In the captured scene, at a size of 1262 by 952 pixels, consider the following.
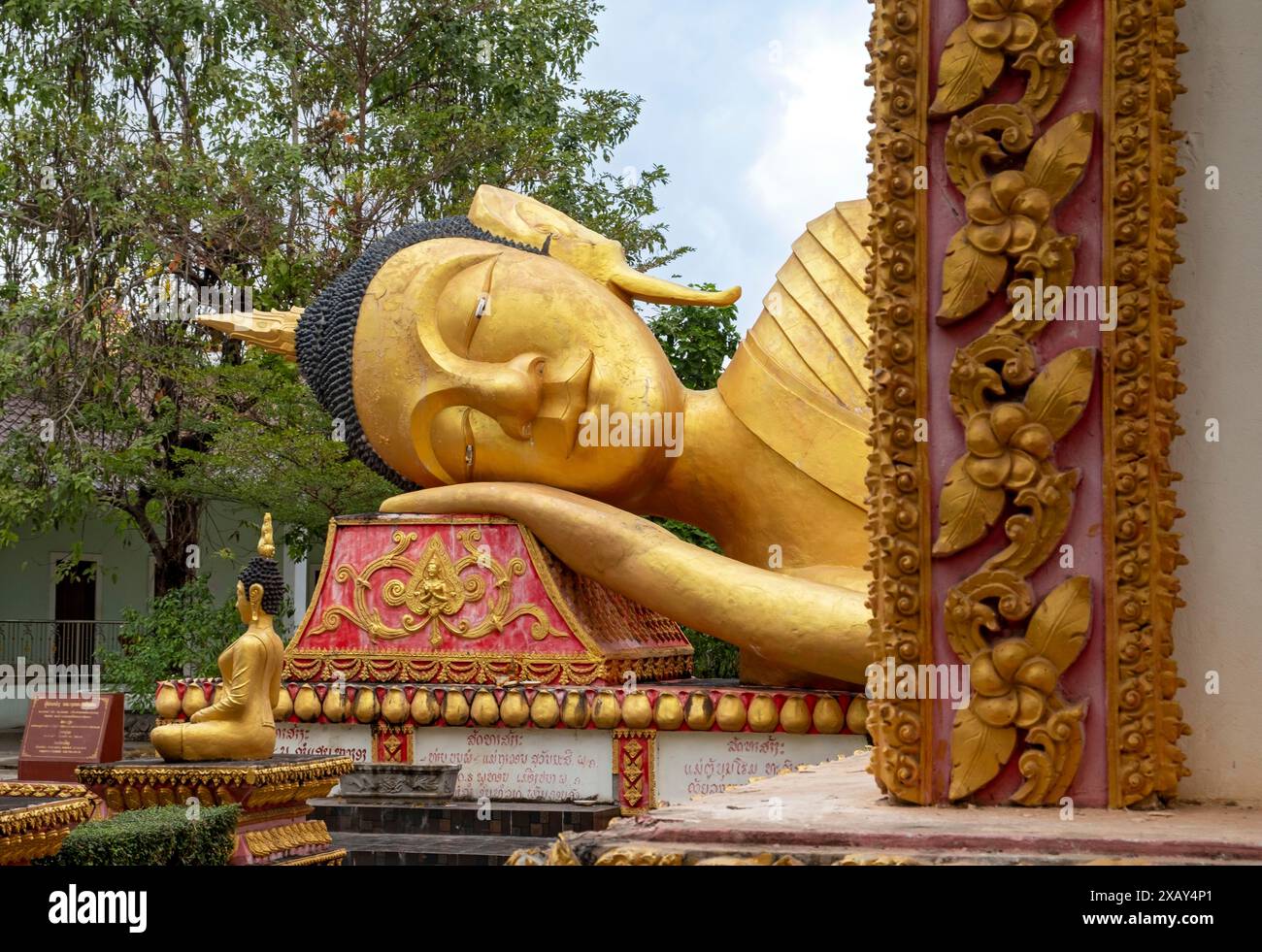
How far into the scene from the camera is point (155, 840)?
6.40m

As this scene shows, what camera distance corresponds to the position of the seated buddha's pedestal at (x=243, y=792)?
8117mm

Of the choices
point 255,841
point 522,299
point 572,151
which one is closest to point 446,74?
point 572,151

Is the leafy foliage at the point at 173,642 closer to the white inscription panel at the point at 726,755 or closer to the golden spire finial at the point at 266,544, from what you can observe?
the golden spire finial at the point at 266,544

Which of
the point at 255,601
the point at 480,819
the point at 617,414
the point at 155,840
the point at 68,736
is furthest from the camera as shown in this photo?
the point at 68,736

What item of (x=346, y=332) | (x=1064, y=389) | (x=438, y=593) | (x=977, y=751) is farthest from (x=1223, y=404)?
(x=346, y=332)

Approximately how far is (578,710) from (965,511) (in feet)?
21.5

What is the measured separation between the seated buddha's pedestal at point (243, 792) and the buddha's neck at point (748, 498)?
9.85 ft

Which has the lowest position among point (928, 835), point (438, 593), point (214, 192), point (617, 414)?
point (928, 835)

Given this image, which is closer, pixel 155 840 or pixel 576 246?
pixel 155 840

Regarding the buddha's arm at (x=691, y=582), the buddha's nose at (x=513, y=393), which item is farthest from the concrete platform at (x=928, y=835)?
the buddha's nose at (x=513, y=393)

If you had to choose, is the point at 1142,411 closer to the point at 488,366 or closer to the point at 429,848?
the point at 429,848

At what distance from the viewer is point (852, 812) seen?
2.87 metres

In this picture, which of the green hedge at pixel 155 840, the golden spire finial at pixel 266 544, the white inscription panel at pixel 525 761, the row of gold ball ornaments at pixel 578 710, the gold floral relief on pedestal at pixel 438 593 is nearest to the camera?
the green hedge at pixel 155 840
